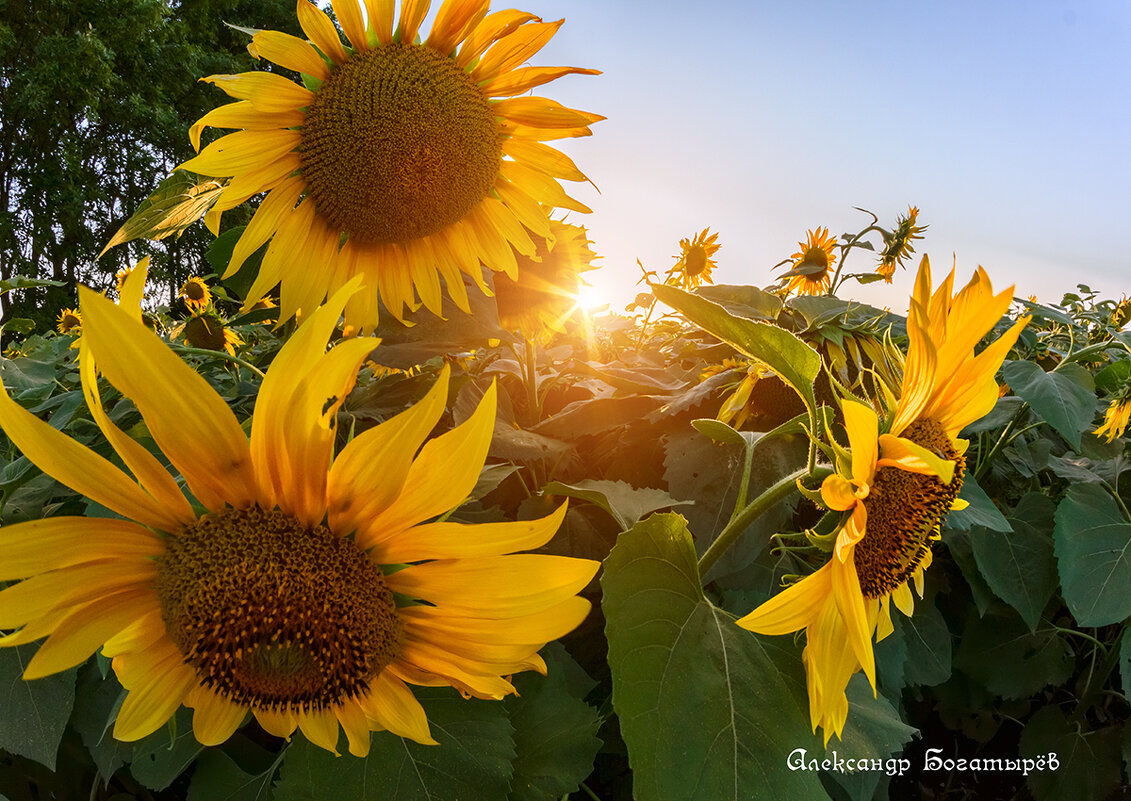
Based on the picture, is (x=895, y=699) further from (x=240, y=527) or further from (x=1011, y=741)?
(x=1011, y=741)

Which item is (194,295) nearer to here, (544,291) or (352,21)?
(544,291)

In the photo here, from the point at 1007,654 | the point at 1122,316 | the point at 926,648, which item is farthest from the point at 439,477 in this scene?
the point at 1122,316

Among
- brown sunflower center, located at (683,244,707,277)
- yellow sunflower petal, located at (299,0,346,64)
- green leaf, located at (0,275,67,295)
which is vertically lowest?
Result: green leaf, located at (0,275,67,295)

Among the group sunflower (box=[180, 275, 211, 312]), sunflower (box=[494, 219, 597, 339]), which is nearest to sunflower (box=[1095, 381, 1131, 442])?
sunflower (box=[494, 219, 597, 339])

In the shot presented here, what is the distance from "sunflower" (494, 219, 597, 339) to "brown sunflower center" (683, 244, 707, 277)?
143cm

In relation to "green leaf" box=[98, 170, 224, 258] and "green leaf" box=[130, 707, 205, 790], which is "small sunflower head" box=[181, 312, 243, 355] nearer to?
"green leaf" box=[98, 170, 224, 258]

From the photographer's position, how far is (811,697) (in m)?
0.54

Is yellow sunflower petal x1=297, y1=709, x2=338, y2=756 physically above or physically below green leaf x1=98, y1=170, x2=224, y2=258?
below

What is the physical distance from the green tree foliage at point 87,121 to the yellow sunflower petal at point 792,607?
12.4 m

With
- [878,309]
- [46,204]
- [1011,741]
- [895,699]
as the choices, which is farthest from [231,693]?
[46,204]

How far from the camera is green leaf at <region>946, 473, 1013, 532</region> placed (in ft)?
2.81

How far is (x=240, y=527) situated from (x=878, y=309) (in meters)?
1.07

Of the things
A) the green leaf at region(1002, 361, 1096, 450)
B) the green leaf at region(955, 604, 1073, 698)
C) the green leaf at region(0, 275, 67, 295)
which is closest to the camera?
the green leaf at region(1002, 361, 1096, 450)

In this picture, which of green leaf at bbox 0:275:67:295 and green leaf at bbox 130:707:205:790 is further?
green leaf at bbox 0:275:67:295
